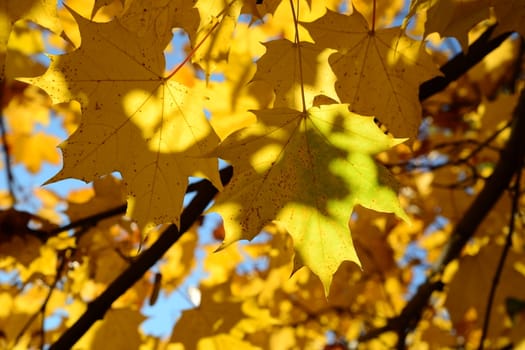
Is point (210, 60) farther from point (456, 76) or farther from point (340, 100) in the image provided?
point (456, 76)

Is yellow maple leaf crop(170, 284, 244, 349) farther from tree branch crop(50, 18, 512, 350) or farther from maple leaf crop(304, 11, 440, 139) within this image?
maple leaf crop(304, 11, 440, 139)

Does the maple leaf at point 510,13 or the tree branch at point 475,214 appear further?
the tree branch at point 475,214

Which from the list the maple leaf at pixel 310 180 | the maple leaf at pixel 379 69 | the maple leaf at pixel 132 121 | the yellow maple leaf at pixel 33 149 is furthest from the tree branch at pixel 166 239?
the yellow maple leaf at pixel 33 149

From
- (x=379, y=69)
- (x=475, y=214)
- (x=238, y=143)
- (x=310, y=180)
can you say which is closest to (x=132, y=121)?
(x=238, y=143)

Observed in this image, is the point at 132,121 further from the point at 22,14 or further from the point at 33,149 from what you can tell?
the point at 33,149

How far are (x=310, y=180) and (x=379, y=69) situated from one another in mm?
444

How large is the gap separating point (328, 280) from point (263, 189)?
258 mm

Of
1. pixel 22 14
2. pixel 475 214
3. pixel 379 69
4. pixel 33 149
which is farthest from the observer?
pixel 33 149

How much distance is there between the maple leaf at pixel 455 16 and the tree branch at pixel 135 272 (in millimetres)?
781

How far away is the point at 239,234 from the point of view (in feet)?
4.28

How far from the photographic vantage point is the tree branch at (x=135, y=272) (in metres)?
1.76

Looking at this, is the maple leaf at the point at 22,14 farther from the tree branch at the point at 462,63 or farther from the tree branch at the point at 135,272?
the tree branch at the point at 462,63

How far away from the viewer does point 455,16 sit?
4.44ft

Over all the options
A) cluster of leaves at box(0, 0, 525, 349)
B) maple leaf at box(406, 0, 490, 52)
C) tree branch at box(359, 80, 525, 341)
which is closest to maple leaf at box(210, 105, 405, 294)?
cluster of leaves at box(0, 0, 525, 349)
